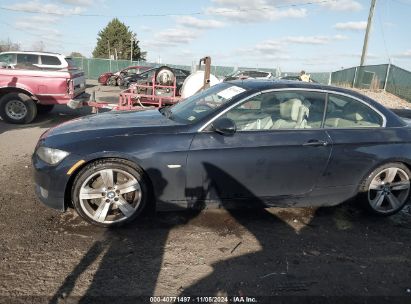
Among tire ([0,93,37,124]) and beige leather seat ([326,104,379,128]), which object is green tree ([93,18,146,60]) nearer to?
tire ([0,93,37,124])

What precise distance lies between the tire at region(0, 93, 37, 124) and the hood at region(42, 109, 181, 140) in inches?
243

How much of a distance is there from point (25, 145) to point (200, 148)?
5105mm

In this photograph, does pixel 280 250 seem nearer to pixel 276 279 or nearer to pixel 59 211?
pixel 276 279

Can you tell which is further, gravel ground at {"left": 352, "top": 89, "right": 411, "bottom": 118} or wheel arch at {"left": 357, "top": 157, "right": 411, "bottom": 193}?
gravel ground at {"left": 352, "top": 89, "right": 411, "bottom": 118}

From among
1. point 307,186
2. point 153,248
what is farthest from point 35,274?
point 307,186

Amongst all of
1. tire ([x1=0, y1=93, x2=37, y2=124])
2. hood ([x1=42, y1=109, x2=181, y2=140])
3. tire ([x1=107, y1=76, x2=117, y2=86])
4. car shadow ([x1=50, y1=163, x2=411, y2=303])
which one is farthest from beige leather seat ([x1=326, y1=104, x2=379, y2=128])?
tire ([x1=107, y1=76, x2=117, y2=86])

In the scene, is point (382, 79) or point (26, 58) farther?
point (382, 79)

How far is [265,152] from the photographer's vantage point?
4.12 m

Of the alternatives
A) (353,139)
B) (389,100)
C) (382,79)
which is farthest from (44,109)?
(382,79)

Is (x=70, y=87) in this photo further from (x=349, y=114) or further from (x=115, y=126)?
(x=349, y=114)

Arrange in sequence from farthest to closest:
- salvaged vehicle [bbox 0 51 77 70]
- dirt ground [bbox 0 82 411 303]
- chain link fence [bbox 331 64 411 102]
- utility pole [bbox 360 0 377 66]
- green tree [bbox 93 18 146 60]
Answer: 1. green tree [bbox 93 18 146 60]
2. utility pole [bbox 360 0 377 66]
3. chain link fence [bbox 331 64 411 102]
4. salvaged vehicle [bbox 0 51 77 70]
5. dirt ground [bbox 0 82 411 303]

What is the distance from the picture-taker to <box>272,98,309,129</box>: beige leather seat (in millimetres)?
4348

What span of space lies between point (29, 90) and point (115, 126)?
7.00 m

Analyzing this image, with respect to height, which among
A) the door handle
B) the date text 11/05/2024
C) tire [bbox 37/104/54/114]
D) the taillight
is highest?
the door handle
